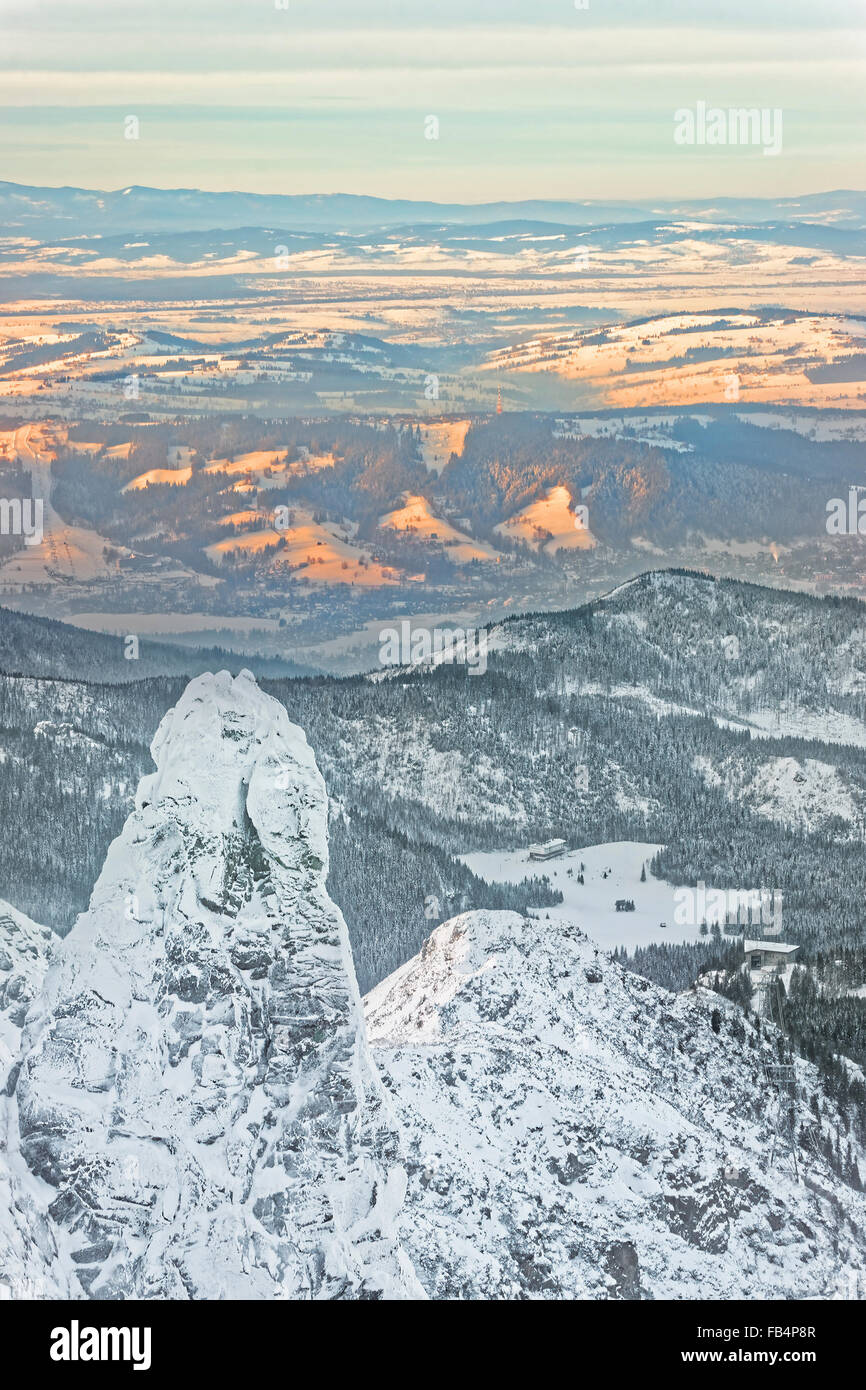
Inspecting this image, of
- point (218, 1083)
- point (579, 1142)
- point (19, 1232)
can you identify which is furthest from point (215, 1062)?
point (579, 1142)

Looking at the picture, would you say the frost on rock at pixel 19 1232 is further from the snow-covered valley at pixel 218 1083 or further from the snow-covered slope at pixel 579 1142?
the snow-covered slope at pixel 579 1142

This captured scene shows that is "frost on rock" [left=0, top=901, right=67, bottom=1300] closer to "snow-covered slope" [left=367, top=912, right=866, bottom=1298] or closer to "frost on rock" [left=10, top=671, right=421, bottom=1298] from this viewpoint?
"frost on rock" [left=10, top=671, right=421, bottom=1298]

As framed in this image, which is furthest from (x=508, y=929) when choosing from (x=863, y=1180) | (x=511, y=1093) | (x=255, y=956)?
(x=255, y=956)

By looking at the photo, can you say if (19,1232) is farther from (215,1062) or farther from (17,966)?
(17,966)

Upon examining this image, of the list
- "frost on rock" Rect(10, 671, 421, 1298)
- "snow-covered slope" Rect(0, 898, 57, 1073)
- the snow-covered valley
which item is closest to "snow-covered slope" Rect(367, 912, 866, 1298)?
the snow-covered valley
